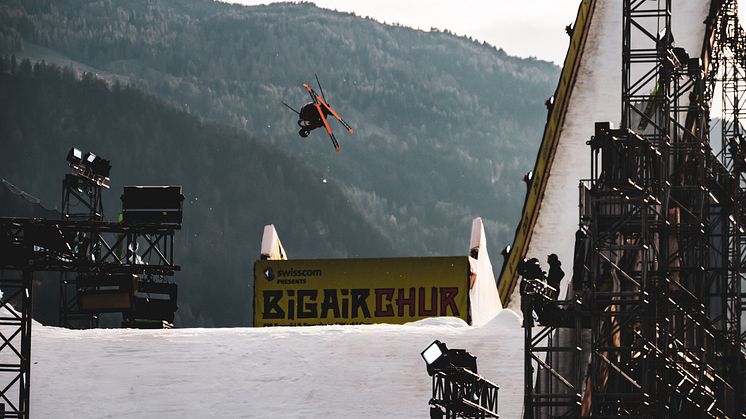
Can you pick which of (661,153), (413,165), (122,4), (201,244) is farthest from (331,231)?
(661,153)

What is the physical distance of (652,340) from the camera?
80.9 feet

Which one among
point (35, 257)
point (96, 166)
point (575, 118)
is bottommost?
point (35, 257)

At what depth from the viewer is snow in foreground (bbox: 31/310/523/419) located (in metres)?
32.7

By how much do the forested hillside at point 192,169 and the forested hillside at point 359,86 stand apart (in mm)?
5446

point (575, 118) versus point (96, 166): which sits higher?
point (575, 118)

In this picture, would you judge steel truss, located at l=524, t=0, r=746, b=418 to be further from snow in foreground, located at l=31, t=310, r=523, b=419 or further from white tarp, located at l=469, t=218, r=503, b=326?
white tarp, located at l=469, t=218, r=503, b=326

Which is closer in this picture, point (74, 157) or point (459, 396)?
point (459, 396)

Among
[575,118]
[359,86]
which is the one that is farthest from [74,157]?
[359,86]

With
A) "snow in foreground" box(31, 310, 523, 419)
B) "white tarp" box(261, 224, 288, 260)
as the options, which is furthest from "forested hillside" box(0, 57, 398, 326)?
"snow in foreground" box(31, 310, 523, 419)

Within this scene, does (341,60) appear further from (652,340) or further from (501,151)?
(652,340)

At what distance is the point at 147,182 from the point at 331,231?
1151cm

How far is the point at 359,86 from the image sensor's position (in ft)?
393

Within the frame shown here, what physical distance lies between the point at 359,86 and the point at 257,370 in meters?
86.9

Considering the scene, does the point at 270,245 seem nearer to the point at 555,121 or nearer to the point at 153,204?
the point at 555,121
